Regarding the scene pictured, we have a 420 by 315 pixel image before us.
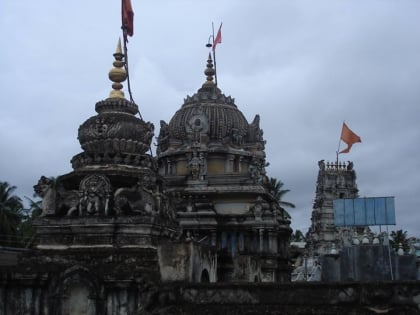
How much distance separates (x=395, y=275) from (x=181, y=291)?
9388mm

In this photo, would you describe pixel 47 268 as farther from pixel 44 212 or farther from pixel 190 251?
pixel 190 251

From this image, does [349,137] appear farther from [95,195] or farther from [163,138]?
[95,195]

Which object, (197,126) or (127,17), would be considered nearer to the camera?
(127,17)

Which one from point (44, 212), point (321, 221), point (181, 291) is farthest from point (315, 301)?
point (321, 221)

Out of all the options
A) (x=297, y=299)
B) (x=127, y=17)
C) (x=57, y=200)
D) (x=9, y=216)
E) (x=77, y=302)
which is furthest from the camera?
(x=9, y=216)

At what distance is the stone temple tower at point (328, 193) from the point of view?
2562 inches

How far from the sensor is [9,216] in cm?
3866

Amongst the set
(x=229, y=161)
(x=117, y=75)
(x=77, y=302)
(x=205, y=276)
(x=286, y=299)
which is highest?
(x=117, y=75)

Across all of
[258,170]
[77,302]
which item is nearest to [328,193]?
[258,170]

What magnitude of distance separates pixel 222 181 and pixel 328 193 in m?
31.3

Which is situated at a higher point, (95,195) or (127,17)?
(127,17)

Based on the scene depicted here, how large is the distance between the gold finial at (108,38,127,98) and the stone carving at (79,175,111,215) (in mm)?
4371

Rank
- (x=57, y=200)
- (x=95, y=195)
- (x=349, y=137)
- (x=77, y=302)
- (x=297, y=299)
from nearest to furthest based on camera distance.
A: (x=297, y=299) → (x=77, y=302) → (x=95, y=195) → (x=57, y=200) → (x=349, y=137)

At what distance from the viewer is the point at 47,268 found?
53.9 feet
